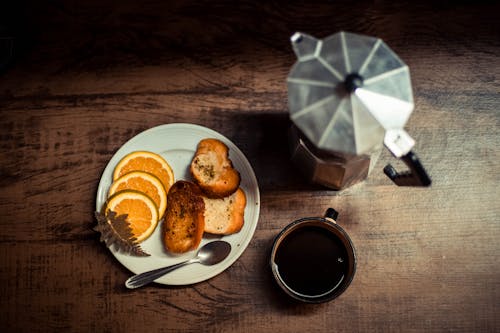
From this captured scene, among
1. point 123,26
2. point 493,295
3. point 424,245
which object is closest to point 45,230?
point 123,26

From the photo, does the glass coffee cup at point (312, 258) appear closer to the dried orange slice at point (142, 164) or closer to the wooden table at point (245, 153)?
the wooden table at point (245, 153)

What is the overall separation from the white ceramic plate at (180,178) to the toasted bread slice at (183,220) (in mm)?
23

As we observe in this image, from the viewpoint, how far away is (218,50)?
1063 millimetres

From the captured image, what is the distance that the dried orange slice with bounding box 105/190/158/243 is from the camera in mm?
963

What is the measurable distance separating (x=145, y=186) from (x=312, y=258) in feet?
1.16

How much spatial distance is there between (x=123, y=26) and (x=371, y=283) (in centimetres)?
74

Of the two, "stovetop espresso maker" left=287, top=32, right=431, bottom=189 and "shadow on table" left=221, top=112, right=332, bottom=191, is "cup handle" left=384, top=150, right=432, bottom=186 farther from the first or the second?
"shadow on table" left=221, top=112, right=332, bottom=191

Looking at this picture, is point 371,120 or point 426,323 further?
point 426,323

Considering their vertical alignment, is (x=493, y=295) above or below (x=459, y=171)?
below

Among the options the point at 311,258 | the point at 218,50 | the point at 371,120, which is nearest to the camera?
the point at 371,120

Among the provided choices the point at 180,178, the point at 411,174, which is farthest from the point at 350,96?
the point at 180,178

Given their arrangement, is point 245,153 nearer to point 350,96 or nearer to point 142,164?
point 142,164

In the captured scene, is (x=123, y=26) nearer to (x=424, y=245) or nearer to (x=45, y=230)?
(x=45, y=230)

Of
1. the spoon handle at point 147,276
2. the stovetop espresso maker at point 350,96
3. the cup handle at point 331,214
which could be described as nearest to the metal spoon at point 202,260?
the spoon handle at point 147,276
